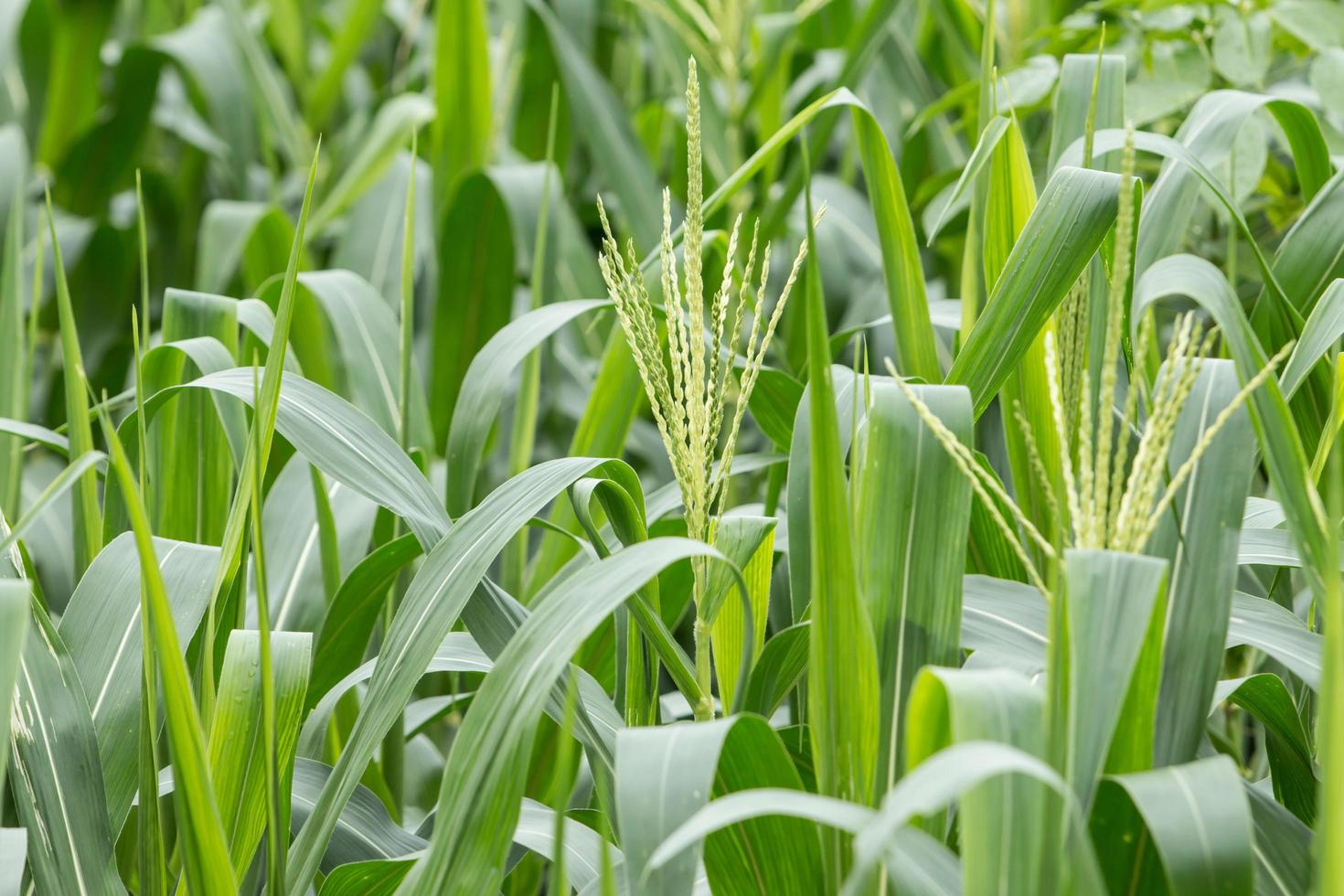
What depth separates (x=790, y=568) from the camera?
1.85 ft

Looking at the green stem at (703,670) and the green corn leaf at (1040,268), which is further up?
→ the green corn leaf at (1040,268)

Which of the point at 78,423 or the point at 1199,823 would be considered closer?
the point at 1199,823

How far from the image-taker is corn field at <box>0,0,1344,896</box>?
416 millimetres

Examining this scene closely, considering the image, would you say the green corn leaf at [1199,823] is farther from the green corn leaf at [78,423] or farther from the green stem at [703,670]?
the green corn leaf at [78,423]

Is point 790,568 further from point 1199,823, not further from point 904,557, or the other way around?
point 1199,823

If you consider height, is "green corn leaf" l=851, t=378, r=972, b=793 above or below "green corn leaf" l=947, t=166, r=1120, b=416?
below

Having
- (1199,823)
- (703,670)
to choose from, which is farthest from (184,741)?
(1199,823)

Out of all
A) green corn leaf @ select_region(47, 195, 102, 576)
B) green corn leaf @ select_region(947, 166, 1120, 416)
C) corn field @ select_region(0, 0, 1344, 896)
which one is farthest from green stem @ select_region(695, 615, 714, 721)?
green corn leaf @ select_region(47, 195, 102, 576)

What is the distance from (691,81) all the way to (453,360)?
2.41ft

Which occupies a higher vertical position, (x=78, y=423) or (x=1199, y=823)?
(x=78, y=423)

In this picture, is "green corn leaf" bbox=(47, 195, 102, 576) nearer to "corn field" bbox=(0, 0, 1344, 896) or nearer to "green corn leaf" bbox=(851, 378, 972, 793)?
"corn field" bbox=(0, 0, 1344, 896)

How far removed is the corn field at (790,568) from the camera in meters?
0.42

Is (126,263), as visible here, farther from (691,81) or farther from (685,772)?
(685,772)

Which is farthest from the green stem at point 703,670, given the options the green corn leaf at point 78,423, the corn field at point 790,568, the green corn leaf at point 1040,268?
the green corn leaf at point 78,423
